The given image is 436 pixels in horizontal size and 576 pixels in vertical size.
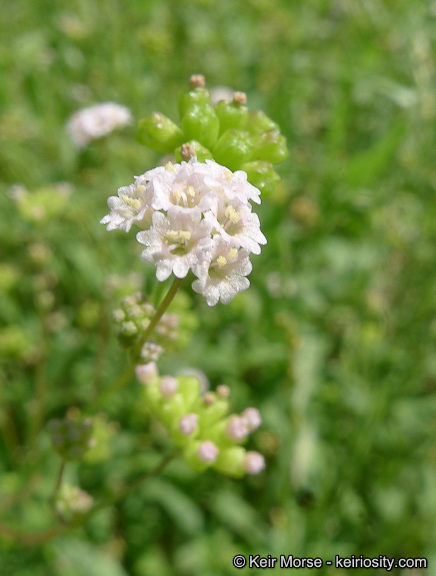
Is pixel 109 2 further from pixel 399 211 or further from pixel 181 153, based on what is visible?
pixel 181 153

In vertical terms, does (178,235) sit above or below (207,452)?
above

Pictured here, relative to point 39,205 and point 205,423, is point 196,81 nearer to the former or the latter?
point 205,423

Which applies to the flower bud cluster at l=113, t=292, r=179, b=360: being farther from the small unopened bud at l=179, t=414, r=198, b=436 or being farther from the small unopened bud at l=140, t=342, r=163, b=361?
the small unopened bud at l=179, t=414, r=198, b=436

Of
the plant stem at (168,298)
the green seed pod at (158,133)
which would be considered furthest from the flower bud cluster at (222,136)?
the plant stem at (168,298)

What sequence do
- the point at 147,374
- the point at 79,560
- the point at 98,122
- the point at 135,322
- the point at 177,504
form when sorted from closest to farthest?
the point at 135,322 < the point at 147,374 < the point at 79,560 < the point at 177,504 < the point at 98,122

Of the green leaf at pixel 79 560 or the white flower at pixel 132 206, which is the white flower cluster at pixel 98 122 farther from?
the green leaf at pixel 79 560

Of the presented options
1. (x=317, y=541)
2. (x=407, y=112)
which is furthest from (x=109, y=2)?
(x=317, y=541)

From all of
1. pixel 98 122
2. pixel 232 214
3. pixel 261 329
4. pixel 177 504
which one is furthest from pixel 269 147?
pixel 177 504

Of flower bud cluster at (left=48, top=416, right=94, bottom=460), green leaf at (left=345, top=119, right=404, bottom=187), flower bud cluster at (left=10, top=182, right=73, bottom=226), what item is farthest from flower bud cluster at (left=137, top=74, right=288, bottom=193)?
green leaf at (left=345, top=119, right=404, bottom=187)
